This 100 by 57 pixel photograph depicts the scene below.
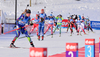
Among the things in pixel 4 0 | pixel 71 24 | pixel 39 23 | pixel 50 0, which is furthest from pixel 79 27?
pixel 4 0

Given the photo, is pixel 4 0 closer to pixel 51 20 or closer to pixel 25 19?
pixel 51 20

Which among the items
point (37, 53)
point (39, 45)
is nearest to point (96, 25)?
point (39, 45)

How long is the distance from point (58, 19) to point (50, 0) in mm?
45783

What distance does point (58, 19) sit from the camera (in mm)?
22094

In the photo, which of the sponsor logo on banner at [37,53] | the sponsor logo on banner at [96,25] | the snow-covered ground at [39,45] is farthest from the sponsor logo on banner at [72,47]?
the sponsor logo on banner at [96,25]

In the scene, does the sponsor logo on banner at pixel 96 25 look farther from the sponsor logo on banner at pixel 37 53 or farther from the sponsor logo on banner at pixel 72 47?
the sponsor logo on banner at pixel 37 53

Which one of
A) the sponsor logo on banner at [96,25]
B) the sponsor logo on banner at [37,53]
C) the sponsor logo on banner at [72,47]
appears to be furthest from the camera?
the sponsor logo on banner at [96,25]

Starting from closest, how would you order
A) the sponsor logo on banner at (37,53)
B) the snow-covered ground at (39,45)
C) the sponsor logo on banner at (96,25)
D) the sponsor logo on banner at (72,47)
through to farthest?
1. the sponsor logo on banner at (37,53)
2. the sponsor logo on banner at (72,47)
3. the snow-covered ground at (39,45)
4. the sponsor logo on banner at (96,25)

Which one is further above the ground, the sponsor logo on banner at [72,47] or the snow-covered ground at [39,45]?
the sponsor logo on banner at [72,47]

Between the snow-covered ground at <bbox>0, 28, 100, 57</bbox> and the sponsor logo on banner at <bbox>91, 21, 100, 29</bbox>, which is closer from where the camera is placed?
the snow-covered ground at <bbox>0, 28, 100, 57</bbox>

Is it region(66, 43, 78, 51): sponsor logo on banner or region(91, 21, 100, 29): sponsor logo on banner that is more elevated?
region(66, 43, 78, 51): sponsor logo on banner

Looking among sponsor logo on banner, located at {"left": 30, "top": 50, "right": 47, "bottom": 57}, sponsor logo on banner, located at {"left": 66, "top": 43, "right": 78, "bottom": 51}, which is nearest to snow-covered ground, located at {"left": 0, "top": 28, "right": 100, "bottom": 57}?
sponsor logo on banner, located at {"left": 66, "top": 43, "right": 78, "bottom": 51}

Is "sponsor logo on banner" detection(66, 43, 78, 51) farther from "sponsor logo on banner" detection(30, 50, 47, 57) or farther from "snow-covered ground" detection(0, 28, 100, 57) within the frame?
"snow-covered ground" detection(0, 28, 100, 57)

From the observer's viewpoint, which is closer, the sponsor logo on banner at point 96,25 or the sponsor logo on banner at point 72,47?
the sponsor logo on banner at point 72,47
